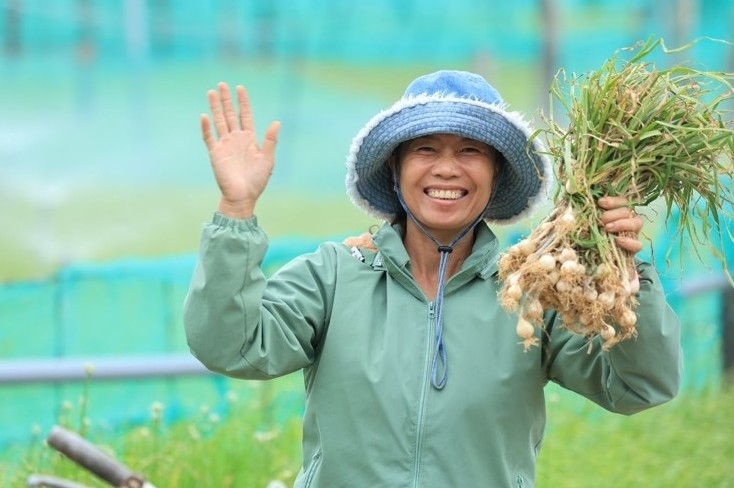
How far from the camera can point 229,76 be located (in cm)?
668

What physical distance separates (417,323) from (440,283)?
126 millimetres

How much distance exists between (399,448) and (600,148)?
84 centimetres

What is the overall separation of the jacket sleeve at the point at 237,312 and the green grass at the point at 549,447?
64.5 inches

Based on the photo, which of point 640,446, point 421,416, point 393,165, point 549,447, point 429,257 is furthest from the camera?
point 640,446

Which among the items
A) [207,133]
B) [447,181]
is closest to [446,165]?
[447,181]

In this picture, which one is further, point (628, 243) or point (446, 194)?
point (446, 194)

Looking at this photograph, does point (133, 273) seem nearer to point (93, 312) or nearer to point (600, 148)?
point (93, 312)

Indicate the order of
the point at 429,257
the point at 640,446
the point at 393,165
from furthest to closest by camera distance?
the point at 640,446
the point at 393,165
the point at 429,257

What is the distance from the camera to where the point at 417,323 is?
10.1 feet

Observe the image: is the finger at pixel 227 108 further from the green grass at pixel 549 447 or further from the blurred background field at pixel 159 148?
the blurred background field at pixel 159 148

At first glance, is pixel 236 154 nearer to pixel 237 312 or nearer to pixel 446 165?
pixel 237 312

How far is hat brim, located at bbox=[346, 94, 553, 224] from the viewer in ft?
10.4

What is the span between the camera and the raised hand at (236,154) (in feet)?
9.41

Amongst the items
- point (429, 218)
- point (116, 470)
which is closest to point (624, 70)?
point (429, 218)
